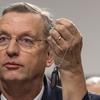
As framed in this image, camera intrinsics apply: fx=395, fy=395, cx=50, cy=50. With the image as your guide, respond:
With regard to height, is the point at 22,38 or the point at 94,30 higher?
the point at 22,38

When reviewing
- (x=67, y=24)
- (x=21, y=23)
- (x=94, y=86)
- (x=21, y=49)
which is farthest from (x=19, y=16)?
(x=94, y=86)

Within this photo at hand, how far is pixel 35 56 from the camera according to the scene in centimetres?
145

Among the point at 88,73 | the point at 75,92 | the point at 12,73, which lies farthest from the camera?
the point at 88,73

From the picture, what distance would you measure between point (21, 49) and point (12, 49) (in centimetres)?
6

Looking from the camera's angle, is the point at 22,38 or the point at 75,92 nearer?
the point at 75,92

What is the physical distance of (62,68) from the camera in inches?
46.3

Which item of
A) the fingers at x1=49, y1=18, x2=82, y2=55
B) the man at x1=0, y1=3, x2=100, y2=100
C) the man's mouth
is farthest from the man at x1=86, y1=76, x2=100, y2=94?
the fingers at x1=49, y1=18, x2=82, y2=55

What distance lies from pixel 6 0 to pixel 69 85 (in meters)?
2.54

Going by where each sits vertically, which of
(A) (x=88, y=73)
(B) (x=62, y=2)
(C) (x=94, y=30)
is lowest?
(A) (x=88, y=73)

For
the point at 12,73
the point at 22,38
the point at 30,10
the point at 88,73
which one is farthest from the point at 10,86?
the point at 88,73

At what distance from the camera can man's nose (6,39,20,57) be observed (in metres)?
1.32

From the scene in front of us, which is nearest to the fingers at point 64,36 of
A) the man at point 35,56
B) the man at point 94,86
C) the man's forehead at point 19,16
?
the man at point 35,56

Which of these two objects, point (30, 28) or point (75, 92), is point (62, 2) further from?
point (75, 92)

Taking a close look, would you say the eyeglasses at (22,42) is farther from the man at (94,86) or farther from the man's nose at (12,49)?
the man at (94,86)
